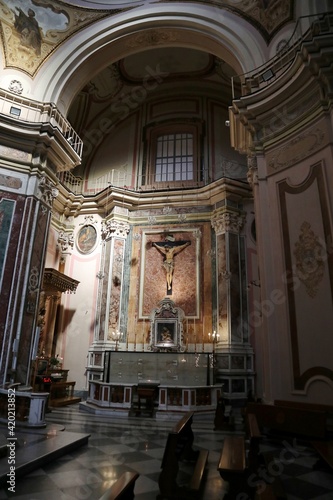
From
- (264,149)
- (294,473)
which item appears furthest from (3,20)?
(294,473)

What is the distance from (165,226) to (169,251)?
1.03 m

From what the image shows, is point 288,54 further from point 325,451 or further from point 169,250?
point 325,451

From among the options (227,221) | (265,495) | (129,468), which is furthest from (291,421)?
(227,221)

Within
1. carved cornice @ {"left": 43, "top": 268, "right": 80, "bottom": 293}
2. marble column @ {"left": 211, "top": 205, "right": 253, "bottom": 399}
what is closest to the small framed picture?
marble column @ {"left": 211, "top": 205, "right": 253, "bottom": 399}

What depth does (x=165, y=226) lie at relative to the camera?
12906mm

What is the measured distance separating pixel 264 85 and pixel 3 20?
6520 mm

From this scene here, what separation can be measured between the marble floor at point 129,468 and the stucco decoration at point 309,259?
2436 mm

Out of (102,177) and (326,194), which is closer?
(326,194)

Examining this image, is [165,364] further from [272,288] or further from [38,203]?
[38,203]

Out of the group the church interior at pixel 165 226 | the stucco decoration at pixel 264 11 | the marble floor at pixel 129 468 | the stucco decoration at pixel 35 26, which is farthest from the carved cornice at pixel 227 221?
the marble floor at pixel 129 468

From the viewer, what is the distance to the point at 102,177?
14.2 meters

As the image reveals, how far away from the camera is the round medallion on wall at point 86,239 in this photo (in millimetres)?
13125

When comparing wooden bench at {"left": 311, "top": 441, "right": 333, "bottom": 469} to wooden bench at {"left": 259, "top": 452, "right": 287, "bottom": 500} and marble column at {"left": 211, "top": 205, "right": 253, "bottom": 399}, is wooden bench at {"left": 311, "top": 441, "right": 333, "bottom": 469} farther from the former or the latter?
marble column at {"left": 211, "top": 205, "right": 253, "bottom": 399}

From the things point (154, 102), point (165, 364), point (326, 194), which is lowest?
point (165, 364)
